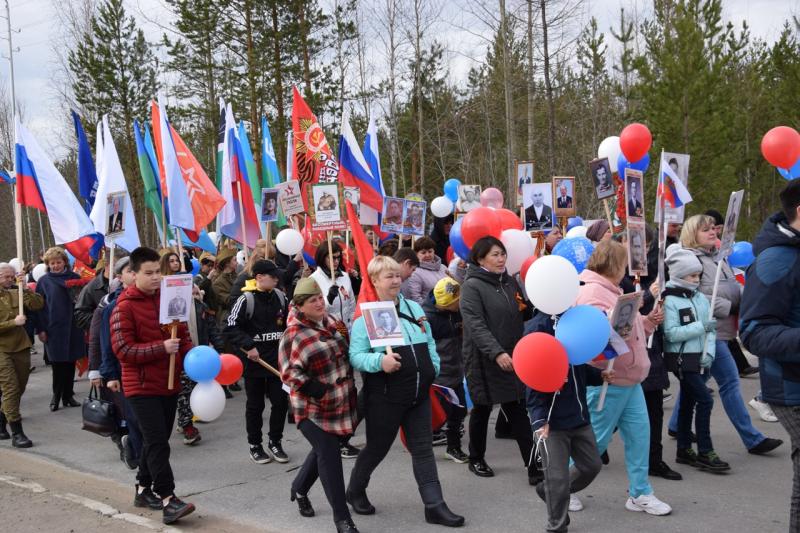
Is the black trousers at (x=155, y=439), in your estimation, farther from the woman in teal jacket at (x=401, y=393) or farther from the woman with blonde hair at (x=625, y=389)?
the woman with blonde hair at (x=625, y=389)

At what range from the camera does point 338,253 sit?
806cm

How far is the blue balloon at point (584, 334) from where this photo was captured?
4.27 meters

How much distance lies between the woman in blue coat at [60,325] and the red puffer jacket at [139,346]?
15.2 ft

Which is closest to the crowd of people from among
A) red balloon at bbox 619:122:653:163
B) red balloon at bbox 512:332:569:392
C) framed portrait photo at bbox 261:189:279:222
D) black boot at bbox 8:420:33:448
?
red balloon at bbox 512:332:569:392

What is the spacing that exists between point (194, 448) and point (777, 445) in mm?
5506

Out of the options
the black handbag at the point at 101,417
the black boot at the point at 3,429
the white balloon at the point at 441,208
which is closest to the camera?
the black handbag at the point at 101,417

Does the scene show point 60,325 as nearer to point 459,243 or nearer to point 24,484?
point 24,484

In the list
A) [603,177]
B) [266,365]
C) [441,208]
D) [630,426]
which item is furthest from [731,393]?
[441,208]

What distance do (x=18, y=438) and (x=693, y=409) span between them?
673 centimetres

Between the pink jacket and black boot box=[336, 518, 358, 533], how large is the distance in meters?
1.91

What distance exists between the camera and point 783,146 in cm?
672

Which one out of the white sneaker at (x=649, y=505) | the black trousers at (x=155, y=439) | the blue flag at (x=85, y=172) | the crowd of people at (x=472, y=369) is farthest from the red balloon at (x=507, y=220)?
the blue flag at (x=85, y=172)

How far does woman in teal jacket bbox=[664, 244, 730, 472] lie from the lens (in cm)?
574

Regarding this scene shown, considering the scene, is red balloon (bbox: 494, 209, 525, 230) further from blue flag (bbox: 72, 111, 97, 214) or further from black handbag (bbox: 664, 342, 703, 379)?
blue flag (bbox: 72, 111, 97, 214)
